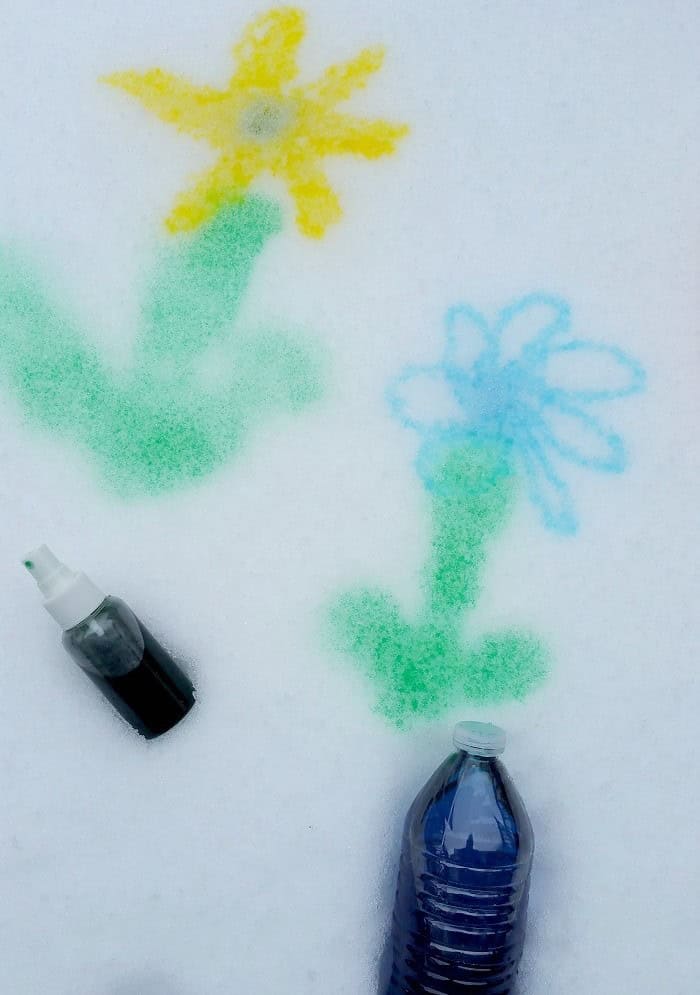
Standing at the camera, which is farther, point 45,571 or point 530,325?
point 530,325

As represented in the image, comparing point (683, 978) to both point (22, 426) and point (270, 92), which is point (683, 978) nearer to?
point (22, 426)

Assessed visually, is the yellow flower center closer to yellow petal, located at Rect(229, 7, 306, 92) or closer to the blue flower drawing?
yellow petal, located at Rect(229, 7, 306, 92)

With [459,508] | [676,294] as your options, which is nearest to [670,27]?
[676,294]

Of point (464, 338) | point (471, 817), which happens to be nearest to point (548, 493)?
point (464, 338)

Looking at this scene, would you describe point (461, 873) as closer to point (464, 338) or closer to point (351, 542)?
point (351, 542)

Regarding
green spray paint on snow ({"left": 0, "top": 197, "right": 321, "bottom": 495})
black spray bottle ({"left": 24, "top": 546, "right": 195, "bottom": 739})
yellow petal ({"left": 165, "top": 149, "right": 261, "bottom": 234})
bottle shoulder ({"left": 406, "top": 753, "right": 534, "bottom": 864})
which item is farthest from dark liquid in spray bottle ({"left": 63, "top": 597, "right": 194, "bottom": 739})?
yellow petal ({"left": 165, "top": 149, "right": 261, "bottom": 234})

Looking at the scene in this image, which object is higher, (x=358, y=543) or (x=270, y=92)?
(x=270, y=92)
